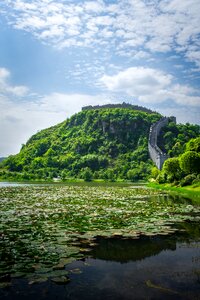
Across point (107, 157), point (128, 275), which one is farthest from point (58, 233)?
point (107, 157)

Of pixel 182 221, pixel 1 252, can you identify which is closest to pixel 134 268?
pixel 1 252

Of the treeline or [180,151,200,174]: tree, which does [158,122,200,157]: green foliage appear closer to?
the treeline

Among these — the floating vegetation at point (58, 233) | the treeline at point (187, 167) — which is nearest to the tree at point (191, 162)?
the treeline at point (187, 167)

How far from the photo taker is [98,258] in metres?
12.9

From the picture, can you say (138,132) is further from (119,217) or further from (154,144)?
(119,217)

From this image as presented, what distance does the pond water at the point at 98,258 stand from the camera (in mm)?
9594

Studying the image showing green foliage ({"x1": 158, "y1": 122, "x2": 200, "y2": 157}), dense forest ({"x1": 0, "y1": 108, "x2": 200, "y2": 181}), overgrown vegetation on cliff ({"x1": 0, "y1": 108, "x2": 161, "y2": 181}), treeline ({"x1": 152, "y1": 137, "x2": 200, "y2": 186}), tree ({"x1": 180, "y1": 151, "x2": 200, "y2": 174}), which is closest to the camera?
tree ({"x1": 180, "y1": 151, "x2": 200, "y2": 174})

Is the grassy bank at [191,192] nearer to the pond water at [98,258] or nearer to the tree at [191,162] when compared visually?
the tree at [191,162]

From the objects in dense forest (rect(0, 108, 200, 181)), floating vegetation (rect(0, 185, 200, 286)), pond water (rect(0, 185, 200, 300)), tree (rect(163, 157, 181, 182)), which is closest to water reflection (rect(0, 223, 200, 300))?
pond water (rect(0, 185, 200, 300))

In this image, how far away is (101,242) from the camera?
15.3 m

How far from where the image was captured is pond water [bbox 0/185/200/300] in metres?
9.59

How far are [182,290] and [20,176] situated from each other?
158 m

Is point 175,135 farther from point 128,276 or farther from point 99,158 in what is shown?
point 128,276

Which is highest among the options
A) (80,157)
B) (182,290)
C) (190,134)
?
(190,134)
